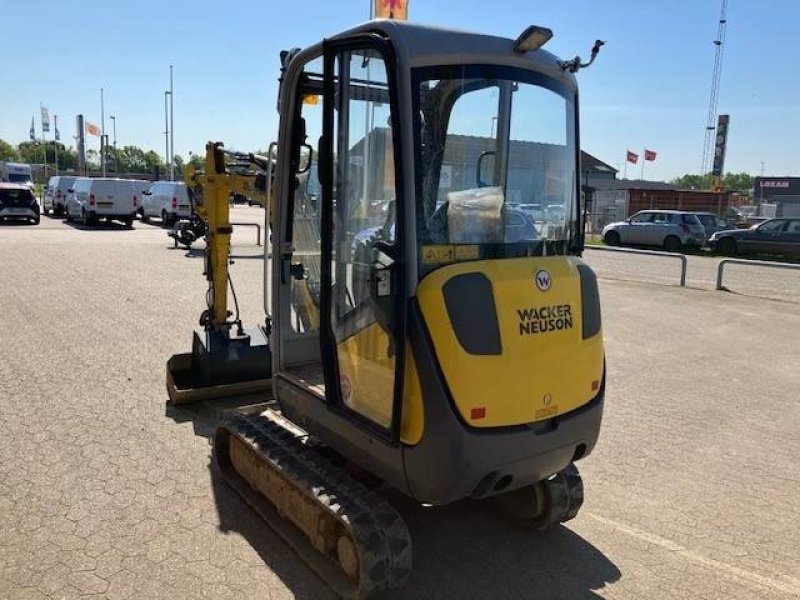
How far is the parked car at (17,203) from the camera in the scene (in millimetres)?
24891

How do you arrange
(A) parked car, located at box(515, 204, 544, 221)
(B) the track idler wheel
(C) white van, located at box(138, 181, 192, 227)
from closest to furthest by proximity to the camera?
1. (A) parked car, located at box(515, 204, 544, 221)
2. (B) the track idler wheel
3. (C) white van, located at box(138, 181, 192, 227)

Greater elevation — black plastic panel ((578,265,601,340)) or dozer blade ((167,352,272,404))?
black plastic panel ((578,265,601,340))

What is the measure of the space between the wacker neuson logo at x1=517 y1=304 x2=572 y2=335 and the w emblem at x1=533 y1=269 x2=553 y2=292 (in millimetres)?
94

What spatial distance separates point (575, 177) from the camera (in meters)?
3.52

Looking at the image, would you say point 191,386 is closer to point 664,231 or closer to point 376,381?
point 376,381

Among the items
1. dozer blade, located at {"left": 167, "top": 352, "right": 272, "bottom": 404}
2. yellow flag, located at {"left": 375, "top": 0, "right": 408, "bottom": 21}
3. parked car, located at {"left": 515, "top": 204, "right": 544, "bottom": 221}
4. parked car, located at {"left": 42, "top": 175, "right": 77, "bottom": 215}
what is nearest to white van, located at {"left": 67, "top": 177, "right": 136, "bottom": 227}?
parked car, located at {"left": 42, "top": 175, "right": 77, "bottom": 215}

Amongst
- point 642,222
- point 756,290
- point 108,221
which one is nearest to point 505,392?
point 756,290

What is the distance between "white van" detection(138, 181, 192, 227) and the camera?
27.0 metres

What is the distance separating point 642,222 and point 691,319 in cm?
1617

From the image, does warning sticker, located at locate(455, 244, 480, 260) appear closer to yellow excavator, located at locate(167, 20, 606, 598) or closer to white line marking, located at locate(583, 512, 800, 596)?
yellow excavator, located at locate(167, 20, 606, 598)

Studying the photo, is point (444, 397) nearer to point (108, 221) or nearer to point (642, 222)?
point (642, 222)

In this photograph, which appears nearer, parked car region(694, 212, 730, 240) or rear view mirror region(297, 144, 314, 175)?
rear view mirror region(297, 144, 314, 175)

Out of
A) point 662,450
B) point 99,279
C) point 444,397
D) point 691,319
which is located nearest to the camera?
point 444,397

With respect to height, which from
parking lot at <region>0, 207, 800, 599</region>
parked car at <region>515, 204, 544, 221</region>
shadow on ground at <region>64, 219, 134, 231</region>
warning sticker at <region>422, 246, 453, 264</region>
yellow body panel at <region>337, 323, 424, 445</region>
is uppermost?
parked car at <region>515, 204, 544, 221</region>
